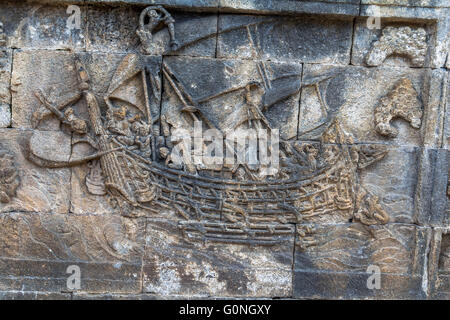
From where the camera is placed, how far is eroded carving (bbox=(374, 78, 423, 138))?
18.1 ft

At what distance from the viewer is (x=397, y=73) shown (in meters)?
5.55

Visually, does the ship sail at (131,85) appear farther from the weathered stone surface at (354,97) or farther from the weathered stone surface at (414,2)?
the weathered stone surface at (414,2)

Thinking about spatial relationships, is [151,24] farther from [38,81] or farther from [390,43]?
[390,43]

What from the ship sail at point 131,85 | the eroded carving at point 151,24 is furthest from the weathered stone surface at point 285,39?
the ship sail at point 131,85

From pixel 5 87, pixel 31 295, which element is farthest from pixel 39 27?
pixel 31 295

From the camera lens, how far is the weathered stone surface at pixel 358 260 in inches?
219

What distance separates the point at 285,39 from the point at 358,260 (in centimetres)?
255

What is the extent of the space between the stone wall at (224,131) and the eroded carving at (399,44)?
0.01m

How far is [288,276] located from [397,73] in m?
2.53

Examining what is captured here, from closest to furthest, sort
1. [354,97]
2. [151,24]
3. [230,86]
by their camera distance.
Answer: [151,24], [230,86], [354,97]

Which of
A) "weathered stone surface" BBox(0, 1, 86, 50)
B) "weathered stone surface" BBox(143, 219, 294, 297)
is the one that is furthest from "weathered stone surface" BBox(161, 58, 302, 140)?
"weathered stone surface" BBox(143, 219, 294, 297)

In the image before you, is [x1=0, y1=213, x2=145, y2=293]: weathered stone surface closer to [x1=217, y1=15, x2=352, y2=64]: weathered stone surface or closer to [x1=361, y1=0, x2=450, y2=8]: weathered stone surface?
[x1=217, y1=15, x2=352, y2=64]: weathered stone surface

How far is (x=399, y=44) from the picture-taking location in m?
5.45

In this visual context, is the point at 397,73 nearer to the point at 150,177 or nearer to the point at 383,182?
the point at 383,182
